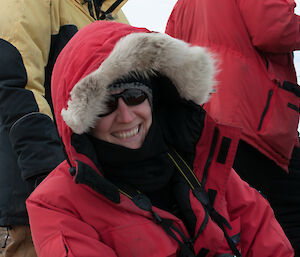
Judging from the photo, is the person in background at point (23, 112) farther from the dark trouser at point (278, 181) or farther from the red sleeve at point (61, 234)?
the dark trouser at point (278, 181)

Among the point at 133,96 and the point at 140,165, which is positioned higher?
the point at 133,96

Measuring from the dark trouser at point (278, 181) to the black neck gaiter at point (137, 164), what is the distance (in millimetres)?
735

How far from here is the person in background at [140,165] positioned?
4.10ft

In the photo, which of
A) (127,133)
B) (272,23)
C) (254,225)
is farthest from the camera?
(272,23)

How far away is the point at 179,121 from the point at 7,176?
85 centimetres

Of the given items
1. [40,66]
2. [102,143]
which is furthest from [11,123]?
[102,143]

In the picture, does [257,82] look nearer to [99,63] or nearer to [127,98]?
[127,98]

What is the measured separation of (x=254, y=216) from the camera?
1646 mm

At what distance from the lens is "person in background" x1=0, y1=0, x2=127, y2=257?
1.47 meters

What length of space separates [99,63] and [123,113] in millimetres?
224

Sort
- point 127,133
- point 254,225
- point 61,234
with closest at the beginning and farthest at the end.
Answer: point 61,234 < point 127,133 < point 254,225

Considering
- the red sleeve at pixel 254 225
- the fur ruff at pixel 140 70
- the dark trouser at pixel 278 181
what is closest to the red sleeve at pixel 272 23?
the fur ruff at pixel 140 70

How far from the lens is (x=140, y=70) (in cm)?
137

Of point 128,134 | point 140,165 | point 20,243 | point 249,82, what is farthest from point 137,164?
point 249,82
